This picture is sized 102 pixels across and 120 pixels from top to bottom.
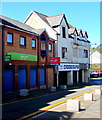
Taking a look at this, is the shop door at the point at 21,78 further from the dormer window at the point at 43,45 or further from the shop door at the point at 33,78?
the dormer window at the point at 43,45

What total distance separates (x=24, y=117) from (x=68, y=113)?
2746 mm

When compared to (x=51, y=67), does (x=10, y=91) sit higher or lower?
lower

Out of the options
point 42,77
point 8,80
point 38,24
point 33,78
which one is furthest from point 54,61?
point 8,80

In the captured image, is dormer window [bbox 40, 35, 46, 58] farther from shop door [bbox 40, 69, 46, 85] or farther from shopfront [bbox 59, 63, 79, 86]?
shopfront [bbox 59, 63, 79, 86]

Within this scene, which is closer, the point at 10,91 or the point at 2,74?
the point at 2,74

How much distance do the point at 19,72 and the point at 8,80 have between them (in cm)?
216

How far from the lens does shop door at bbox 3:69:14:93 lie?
18359 mm

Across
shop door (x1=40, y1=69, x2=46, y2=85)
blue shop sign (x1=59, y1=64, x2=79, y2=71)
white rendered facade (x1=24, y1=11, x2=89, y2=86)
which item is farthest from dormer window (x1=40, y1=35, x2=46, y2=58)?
blue shop sign (x1=59, y1=64, x2=79, y2=71)

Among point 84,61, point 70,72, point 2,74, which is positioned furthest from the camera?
point 84,61

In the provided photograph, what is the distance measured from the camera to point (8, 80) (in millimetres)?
18781

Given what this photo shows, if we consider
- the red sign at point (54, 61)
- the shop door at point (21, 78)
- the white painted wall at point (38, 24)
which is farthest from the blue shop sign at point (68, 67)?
the shop door at point (21, 78)

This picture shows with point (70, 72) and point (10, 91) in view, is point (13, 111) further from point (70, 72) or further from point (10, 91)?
point (70, 72)

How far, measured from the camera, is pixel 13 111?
1125cm

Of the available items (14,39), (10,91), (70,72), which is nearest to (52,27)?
(70,72)
